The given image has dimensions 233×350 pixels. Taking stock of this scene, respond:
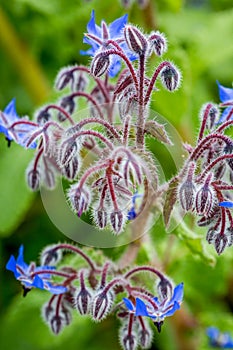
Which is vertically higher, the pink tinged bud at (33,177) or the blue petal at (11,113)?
the blue petal at (11,113)

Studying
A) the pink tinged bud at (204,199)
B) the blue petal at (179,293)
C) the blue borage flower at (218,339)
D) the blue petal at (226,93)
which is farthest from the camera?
the blue borage flower at (218,339)

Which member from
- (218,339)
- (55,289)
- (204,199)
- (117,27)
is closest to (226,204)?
(204,199)

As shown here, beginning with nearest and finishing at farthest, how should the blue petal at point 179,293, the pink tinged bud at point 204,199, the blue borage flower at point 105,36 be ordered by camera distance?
the pink tinged bud at point 204,199, the blue petal at point 179,293, the blue borage flower at point 105,36

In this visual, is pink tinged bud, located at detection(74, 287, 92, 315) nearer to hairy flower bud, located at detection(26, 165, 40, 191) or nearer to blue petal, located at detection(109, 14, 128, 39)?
hairy flower bud, located at detection(26, 165, 40, 191)

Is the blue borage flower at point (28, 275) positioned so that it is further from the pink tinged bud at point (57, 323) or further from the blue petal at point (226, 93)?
the blue petal at point (226, 93)

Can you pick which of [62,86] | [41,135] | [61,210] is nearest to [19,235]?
[61,210]

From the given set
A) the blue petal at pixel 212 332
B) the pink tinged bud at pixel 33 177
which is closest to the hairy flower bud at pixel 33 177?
the pink tinged bud at pixel 33 177

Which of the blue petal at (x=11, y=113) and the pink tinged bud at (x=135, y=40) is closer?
the pink tinged bud at (x=135, y=40)

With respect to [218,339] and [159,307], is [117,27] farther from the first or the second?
[218,339]
